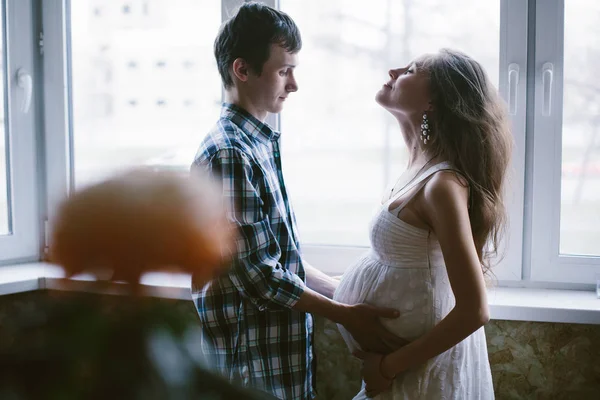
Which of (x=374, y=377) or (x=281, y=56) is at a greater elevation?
(x=281, y=56)

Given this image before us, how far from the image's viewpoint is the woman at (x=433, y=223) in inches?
50.6

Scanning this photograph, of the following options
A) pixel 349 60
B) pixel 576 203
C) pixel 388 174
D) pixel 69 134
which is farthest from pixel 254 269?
pixel 69 134

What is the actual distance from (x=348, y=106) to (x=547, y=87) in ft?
1.79

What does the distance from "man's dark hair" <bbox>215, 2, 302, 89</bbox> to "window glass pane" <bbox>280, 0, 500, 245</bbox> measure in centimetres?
48

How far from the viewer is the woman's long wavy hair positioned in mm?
1296

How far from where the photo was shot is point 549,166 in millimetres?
1708

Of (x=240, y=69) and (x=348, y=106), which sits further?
(x=348, y=106)

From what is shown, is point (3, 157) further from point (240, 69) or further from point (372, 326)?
point (372, 326)

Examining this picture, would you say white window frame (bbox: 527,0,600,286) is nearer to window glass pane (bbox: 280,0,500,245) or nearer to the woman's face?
window glass pane (bbox: 280,0,500,245)

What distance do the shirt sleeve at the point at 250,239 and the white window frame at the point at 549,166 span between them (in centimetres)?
78

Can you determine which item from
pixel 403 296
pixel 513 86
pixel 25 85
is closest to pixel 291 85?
pixel 403 296

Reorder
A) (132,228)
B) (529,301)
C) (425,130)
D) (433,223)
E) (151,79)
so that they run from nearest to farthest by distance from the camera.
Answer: (132,228) → (433,223) → (425,130) → (529,301) → (151,79)

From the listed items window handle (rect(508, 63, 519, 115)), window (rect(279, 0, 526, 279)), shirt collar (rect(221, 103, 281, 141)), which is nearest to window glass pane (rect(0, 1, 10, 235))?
window (rect(279, 0, 526, 279))

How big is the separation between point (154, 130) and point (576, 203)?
4.16ft
